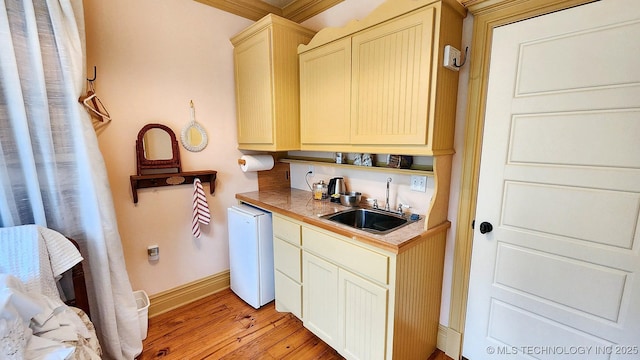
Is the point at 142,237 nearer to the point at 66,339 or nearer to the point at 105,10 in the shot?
the point at 66,339

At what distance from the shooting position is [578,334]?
1302 millimetres

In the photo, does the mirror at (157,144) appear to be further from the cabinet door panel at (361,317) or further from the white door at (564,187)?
the white door at (564,187)

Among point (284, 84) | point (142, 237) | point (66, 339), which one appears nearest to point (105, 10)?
point (284, 84)

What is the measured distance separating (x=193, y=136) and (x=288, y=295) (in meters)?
1.51

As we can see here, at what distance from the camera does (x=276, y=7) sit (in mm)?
2611

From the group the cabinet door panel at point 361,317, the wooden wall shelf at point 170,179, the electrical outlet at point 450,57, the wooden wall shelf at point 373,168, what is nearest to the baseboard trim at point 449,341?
the cabinet door panel at point 361,317

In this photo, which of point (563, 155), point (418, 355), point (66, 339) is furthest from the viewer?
point (418, 355)

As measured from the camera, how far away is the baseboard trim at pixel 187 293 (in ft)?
7.30

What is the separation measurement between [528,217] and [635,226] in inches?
14.2

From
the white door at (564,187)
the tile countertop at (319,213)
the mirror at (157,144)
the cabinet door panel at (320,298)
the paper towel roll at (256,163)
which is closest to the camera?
the white door at (564,187)

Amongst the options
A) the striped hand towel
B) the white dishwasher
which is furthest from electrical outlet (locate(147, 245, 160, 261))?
the white dishwasher

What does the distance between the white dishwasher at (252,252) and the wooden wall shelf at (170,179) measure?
34 centimetres

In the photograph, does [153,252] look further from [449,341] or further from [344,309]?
[449,341]

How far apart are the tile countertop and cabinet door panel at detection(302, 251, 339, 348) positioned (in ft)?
0.85
